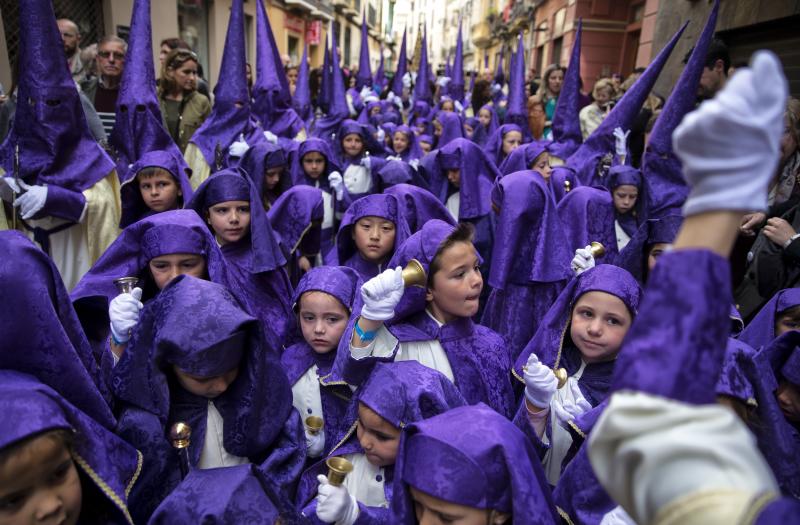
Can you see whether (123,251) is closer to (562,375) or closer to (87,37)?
(562,375)

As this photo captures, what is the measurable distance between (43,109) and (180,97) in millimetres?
2730

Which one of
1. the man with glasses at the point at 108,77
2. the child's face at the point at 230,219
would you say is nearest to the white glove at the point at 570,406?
the child's face at the point at 230,219

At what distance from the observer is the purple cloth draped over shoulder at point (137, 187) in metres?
3.62

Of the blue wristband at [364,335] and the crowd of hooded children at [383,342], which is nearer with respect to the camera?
the crowd of hooded children at [383,342]

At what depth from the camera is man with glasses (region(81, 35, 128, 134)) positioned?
5242 mm

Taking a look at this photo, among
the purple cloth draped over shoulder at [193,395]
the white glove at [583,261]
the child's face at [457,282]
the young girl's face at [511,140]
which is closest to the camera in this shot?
the purple cloth draped over shoulder at [193,395]

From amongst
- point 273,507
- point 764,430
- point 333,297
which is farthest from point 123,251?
point 764,430

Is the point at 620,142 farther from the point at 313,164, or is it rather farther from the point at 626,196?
the point at 313,164

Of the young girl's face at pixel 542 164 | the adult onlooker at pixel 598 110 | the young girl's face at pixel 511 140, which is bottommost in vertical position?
the young girl's face at pixel 542 164

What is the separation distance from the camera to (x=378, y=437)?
6.38 ft

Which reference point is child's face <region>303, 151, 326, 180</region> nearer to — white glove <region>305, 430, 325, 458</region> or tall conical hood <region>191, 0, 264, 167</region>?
tall conical hood <region>191, 0, 264, 167</region>

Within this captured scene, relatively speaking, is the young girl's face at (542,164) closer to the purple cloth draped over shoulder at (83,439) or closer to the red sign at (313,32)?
the purple cloth draped over shoulder at (83,439)

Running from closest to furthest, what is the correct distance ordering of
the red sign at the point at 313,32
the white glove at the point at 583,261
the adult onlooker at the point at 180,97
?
the white glove at the point at 583,261, the adult onlooker at the point at 180,97, the red sign at the point at 313,32

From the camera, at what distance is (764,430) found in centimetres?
187
